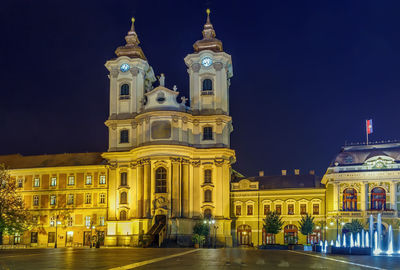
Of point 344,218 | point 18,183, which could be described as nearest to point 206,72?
point 344,218

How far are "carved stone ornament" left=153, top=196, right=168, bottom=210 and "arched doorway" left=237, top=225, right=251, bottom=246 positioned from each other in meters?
13.8

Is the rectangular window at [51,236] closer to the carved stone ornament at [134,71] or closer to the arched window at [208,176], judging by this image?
the arched window at [208,176]

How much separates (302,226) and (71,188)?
33853 mm

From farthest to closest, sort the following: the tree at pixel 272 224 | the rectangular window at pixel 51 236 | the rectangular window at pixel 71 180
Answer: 1. the rectangular window at pixel 71 180
2. the rectangular window at pixel 51 236
3. the tree at pixel 272 224

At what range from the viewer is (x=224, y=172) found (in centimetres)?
7462

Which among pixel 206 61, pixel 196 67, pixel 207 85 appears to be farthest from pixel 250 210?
pixel 206 61

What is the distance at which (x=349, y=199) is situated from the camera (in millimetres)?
71312

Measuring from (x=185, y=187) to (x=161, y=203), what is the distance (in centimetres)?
412

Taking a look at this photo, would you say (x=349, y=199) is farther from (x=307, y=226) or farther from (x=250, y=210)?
(x=250, y=210)

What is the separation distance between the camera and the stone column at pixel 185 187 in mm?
72000

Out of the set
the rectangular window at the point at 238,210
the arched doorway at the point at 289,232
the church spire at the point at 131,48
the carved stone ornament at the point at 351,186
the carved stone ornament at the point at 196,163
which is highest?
Answer: the church spire at the point at 131,48

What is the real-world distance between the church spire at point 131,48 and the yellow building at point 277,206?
Answer: 24.0m

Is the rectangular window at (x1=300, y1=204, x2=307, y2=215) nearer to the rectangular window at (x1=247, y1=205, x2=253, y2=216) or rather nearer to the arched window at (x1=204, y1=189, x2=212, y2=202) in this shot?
the rectangular window at (x1=247, y1=205, x2=253, y2=216)

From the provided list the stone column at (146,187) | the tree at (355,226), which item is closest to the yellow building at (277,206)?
the tree at (355,226)
